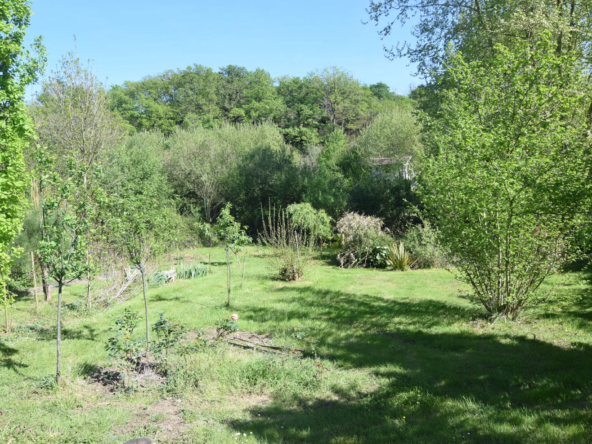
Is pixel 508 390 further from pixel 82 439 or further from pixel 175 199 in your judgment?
pixel 175 199

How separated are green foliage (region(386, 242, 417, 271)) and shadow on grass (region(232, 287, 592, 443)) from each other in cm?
619

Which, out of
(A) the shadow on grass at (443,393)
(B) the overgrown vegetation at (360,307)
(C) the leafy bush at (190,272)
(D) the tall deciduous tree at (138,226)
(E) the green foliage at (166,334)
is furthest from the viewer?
(C) the leafy bush at (190,272)

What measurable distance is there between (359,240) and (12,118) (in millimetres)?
11310

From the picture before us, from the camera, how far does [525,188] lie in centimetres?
606

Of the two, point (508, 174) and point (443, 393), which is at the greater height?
point (508, 174)

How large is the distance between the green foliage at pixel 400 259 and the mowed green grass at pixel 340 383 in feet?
16.0

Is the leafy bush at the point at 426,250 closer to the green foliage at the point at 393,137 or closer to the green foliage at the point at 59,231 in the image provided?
the green foliage at the point at 59,231

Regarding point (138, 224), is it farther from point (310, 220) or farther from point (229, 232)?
point (310, 220)

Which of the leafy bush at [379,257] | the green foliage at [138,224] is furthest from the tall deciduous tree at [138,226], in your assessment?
the leafy bush at [379,257]

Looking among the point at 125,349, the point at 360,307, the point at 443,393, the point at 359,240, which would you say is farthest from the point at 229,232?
the point at 443,393

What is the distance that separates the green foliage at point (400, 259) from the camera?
545 inches

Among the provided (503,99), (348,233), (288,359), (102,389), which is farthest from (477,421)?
(348,233)

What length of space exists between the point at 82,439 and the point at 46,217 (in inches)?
122

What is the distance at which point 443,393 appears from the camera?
4812 millimetres
